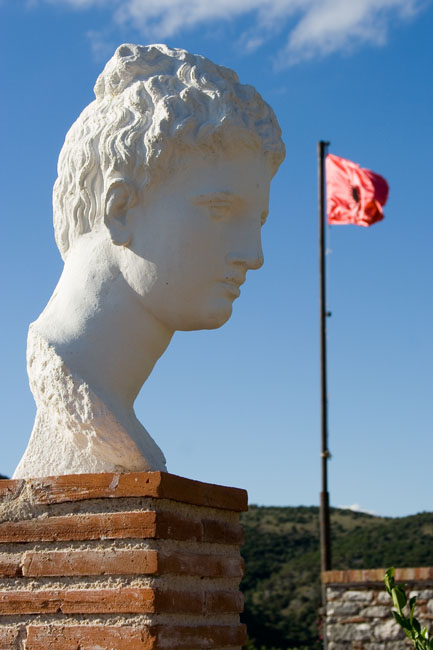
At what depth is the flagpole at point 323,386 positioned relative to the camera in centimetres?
1149

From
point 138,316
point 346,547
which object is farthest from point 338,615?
point 346,547

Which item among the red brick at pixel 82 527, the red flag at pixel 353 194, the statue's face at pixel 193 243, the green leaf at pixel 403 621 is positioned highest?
the red flag at pixel 353 194

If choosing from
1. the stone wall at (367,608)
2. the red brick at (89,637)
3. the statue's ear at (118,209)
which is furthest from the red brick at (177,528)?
the stone wall at (367,608)

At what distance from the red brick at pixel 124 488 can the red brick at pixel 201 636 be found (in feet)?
1.20

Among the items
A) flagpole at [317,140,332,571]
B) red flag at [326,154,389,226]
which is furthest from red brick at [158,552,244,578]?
red flag at [326,154,389,226]

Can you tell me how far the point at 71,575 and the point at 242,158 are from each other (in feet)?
4.84

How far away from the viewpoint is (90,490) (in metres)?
2.83

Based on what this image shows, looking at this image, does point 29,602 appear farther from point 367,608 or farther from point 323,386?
point 323,386

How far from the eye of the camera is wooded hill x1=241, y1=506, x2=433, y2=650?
66.9 feet

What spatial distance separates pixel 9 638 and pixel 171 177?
1530mm

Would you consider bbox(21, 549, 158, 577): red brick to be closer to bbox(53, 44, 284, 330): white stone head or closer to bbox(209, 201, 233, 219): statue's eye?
bbox(53, 44, 284, 330): white stone head

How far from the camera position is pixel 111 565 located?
2.74m

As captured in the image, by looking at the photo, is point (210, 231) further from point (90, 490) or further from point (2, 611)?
point (2, 611)

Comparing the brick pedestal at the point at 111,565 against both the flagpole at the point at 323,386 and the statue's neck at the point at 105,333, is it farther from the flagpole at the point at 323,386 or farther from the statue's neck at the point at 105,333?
the flagpole at the point at 323,386
